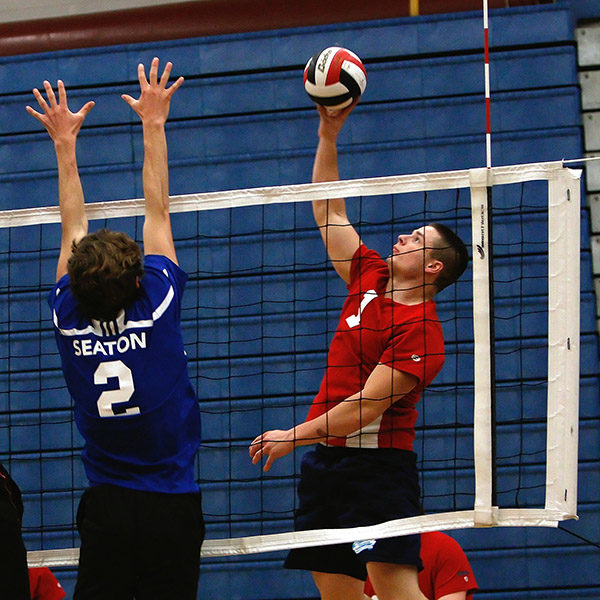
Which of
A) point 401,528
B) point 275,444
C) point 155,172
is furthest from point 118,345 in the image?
→ point 401,528

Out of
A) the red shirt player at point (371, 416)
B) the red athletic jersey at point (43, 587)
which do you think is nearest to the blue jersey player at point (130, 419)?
the red shirt player at point (371, 416)

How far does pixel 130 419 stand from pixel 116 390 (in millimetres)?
112

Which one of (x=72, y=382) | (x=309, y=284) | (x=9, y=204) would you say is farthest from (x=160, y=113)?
(x=9, y=204)

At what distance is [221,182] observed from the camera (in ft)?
23.2

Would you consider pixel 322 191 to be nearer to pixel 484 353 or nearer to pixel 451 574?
pixel 484 353

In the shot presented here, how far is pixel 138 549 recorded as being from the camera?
330 cm

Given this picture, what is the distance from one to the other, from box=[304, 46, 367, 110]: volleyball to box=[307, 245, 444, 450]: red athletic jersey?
2.24 ft

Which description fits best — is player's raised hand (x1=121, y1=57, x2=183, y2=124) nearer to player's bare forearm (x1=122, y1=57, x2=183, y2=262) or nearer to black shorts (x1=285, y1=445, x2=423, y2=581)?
player's bare forearm (x1=122, y1=57, x2=183, y2=262)

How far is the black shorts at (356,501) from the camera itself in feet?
13.3

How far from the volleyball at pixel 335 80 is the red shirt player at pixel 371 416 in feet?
0.24

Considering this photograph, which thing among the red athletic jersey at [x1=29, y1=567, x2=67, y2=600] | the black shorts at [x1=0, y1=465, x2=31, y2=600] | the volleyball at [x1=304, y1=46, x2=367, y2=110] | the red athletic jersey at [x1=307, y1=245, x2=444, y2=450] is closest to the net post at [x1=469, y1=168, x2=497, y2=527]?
the red athletic jersey at [x1=307, y1=245, x2=444, y2=450]

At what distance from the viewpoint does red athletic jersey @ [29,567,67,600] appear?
5.28m

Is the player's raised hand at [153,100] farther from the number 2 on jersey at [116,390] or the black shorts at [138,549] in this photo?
the black shorts at [138,549]

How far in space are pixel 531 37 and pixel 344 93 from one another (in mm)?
3025
